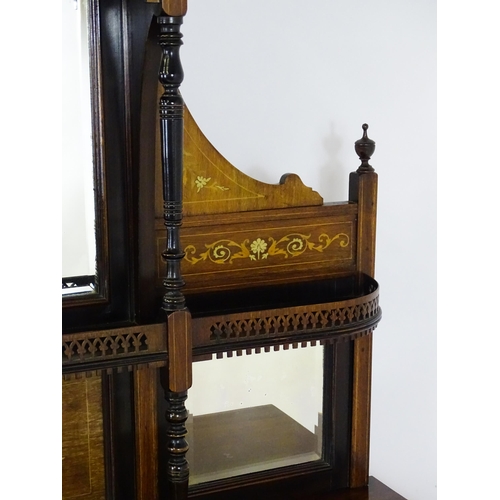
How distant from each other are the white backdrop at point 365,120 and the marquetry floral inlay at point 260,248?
0.85 feet

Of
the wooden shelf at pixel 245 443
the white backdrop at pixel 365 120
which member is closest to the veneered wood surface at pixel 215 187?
the white backdrop at pixel 365 120

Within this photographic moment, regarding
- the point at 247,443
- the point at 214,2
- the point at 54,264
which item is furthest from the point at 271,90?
Answer: the point at 54,264

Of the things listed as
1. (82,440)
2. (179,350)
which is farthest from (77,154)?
(82,440)

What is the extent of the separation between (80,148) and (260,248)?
35 centimetres

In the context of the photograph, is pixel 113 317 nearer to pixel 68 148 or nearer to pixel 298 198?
pixel 68 148

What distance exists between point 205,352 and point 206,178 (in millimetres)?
281

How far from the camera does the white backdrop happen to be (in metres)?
1.42

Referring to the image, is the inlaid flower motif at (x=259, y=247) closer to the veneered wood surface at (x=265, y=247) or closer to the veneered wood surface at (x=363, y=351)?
the veneered wood surface at (x=265, y=247)

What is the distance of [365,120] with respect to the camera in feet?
5.20

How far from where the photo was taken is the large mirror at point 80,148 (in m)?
1.06

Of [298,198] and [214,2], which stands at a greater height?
[214,2]

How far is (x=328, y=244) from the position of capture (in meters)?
1.31

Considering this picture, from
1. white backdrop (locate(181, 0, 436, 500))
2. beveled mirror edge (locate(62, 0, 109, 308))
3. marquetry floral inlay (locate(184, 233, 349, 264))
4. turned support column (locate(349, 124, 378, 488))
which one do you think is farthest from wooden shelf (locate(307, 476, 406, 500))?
beveled mirror edge (locate(62, 0, 109, 308))

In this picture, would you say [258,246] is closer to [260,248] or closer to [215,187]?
[260,248]
